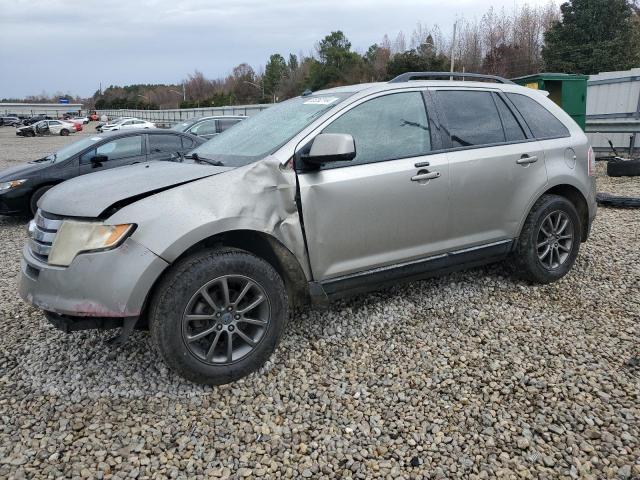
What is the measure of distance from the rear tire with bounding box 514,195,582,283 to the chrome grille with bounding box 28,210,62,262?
11.2ft

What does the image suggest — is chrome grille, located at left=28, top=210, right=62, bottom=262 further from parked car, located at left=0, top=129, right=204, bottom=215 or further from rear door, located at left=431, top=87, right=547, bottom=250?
parked car, located at left=0, top=129, right=204, bottom=215

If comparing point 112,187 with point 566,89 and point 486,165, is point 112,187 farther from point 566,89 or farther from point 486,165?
point 566,89

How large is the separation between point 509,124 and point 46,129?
45.8 meters

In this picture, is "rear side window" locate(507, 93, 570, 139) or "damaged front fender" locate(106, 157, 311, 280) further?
"rear side window" locate(507, 93, 570, 139)

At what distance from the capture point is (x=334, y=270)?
10.8 ft

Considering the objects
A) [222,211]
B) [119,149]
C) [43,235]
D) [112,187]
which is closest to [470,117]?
[222,211]

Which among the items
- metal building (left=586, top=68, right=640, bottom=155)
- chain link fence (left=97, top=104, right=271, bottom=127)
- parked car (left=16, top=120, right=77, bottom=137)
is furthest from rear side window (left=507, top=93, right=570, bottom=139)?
parked car (left=16, top=120, right=77, bottom=137)

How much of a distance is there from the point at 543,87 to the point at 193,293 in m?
12.2

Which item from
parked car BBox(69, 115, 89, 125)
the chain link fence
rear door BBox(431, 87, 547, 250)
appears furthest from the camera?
parked car BBox(69, 115, 89, 125)

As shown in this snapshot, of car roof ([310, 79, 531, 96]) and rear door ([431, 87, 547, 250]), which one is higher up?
car roof ([310, 79, 531, 96])

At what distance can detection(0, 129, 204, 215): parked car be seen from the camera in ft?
24.7

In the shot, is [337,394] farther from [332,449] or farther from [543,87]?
[543,87]

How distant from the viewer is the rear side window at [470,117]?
3821mm

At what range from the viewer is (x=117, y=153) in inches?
323
